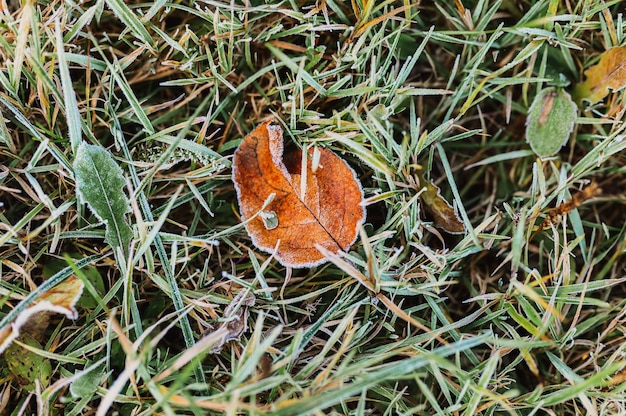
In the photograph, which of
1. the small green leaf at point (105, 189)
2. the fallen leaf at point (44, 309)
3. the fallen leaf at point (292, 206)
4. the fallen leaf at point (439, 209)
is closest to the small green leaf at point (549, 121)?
the fallen leaf at point (439, 209)

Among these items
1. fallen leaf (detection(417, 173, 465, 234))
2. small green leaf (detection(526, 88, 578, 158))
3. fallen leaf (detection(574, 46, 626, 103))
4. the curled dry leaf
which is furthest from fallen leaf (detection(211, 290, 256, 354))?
fallen leaf (detection(574, 46, 626, 103))

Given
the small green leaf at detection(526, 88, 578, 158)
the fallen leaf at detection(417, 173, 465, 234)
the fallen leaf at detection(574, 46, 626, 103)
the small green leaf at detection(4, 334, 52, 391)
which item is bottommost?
the small green leaf at detection(4, 334, 52, 391)

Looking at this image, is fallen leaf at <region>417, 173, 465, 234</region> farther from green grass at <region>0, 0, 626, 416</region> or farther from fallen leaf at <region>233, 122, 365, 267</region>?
fallen leaf at <region>233, 122, 365, 267</region>

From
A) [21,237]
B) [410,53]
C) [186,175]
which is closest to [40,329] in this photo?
[21,237]

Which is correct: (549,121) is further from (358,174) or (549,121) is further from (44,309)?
(44,309)

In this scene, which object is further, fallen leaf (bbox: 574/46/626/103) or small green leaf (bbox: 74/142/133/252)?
fallen leaf (bbox: 574/46/626/103)

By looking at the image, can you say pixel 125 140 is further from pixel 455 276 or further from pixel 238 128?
pixel 455 276

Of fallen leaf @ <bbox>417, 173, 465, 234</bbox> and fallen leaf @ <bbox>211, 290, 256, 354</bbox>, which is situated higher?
fallen leaf @ <bbox>417, 173, 465, 234</bbox>
